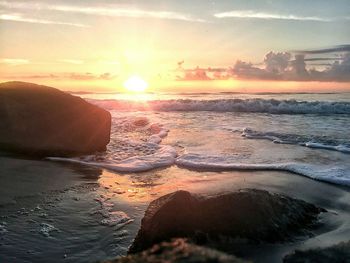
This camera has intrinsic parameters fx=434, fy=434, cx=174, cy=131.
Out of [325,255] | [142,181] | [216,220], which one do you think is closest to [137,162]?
[142,181]

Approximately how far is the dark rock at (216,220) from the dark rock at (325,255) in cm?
65

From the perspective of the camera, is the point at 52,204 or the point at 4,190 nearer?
the point at 52,204

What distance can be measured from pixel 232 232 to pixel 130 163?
4.52 m

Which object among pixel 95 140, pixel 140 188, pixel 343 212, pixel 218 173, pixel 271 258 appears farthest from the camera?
pixel 95 140

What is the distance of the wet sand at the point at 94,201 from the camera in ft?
13.1

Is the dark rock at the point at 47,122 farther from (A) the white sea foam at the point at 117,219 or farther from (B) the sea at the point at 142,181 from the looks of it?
(A) the white sea foam at the point at 117,219

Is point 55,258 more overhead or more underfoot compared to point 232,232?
more underfoot

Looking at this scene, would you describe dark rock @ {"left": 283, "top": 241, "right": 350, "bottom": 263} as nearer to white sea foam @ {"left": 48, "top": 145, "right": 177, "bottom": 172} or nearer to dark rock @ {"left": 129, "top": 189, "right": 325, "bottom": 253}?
dark rock @ {"left": 129, "top": 189, "right": 325, "bottom": 253}

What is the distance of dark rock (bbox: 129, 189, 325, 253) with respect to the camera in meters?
3.88

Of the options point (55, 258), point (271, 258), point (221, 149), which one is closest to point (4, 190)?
point (55, 258)

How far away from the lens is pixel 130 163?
820 centimetres

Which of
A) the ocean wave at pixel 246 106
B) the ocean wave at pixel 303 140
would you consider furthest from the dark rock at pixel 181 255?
the ocean wave at pixel 246 106

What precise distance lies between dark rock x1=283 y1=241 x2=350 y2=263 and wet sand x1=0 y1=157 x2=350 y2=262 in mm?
415

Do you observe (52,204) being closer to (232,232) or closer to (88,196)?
(88,196)
